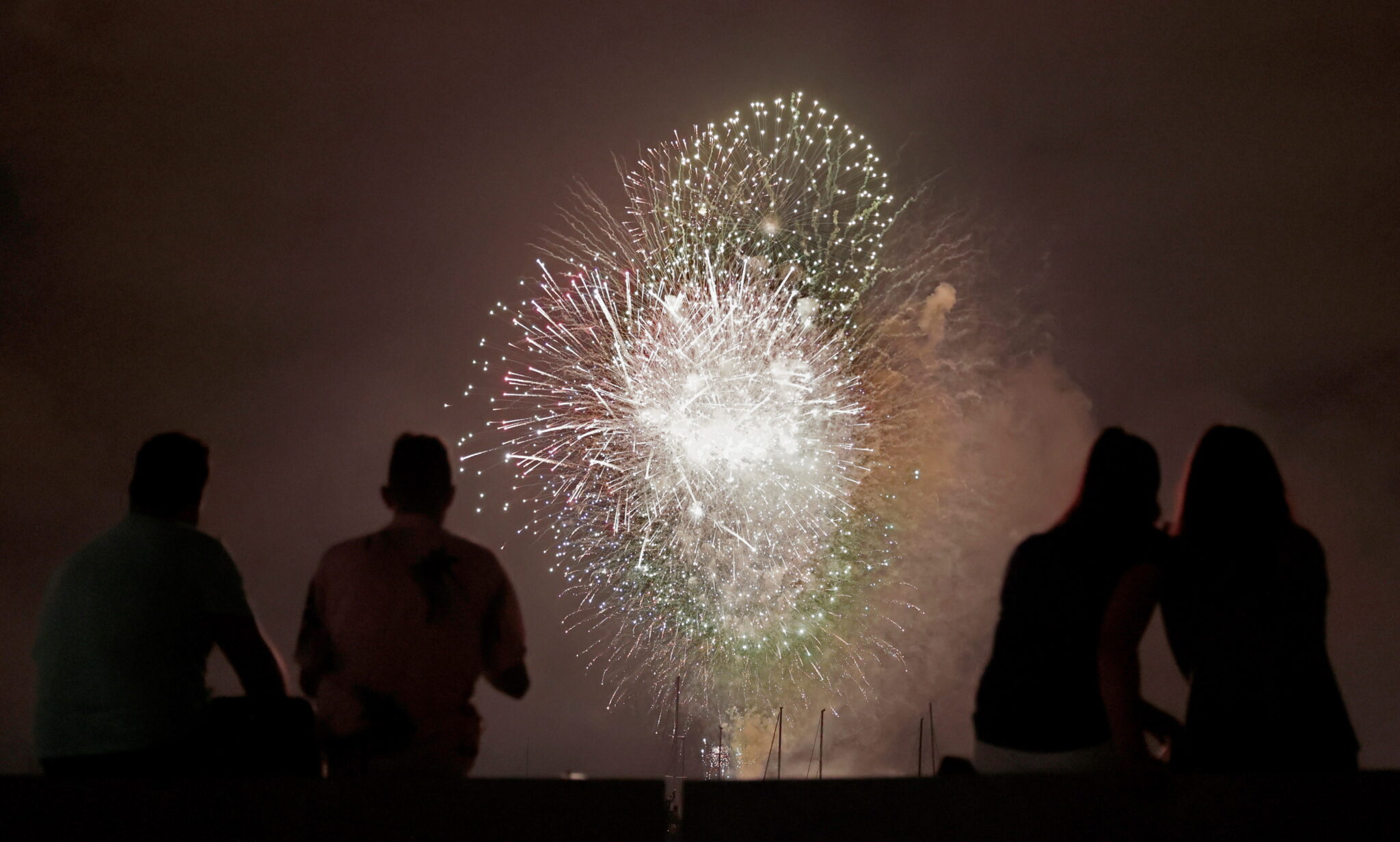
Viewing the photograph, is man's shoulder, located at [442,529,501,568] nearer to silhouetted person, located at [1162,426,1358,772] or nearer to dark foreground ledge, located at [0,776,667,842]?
dark foreground ledge, located at [0,776,667,842]

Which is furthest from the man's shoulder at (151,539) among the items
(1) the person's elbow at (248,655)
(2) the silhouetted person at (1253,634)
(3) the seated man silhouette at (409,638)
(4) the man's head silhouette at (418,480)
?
(2) the silhouetted person at (1253,634)

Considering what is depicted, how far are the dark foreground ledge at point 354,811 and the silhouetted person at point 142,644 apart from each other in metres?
0.62

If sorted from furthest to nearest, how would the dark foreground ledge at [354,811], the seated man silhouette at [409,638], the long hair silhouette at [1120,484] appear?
the long hair silhouette at [1120,484] < the seated man silhouette at [409,638] < the dark foreground ledge at [354,811]

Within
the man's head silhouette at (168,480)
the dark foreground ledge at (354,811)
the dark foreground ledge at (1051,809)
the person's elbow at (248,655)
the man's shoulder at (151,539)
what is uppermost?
the man's head silhouette at (168,480)

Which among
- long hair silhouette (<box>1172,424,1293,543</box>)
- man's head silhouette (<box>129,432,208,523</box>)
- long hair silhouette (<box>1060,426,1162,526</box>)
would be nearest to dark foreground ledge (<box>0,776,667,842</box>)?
man's head silhouette (<box>129,432,208,523</box>)

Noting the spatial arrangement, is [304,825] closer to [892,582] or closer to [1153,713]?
[1153,713]

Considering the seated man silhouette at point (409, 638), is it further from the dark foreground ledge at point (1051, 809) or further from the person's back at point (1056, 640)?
the person's back at point (1056, 640)

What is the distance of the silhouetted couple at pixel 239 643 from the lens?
3389 millimetres

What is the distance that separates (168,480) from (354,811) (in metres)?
1.31

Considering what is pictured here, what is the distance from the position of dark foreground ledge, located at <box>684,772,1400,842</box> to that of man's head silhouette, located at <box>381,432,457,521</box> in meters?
1.32

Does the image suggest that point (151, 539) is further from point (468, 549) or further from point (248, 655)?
point (468, 549)

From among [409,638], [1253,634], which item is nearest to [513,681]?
[409,638]

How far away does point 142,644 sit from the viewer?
342 cm

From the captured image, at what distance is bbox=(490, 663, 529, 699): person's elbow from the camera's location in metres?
3.61
